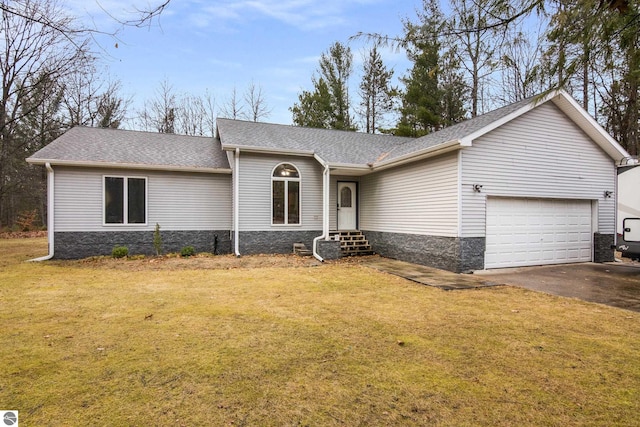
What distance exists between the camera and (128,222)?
443 inches

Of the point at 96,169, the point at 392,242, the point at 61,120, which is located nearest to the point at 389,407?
the point at 392,242

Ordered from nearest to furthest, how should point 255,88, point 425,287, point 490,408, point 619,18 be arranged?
1. point 490,408
2. point 619,18
3. point 425,287
4. point 255,88

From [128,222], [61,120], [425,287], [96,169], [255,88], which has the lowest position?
[425,287]

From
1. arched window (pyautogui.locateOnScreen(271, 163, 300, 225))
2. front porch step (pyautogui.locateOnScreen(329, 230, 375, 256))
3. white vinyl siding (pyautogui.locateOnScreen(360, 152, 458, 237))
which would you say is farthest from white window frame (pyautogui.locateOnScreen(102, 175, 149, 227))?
white vinyl siding (pyautogui.locateOnScreen(360, 152, 458, 237))

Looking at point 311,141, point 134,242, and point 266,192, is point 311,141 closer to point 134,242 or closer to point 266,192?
point 266,192

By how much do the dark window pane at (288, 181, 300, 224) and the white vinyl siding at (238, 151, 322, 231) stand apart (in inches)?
4.5

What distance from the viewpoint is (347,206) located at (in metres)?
13.1

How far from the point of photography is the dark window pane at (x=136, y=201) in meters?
11.3

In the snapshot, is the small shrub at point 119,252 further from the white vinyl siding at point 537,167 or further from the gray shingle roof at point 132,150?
the white vinyl siding at point 537,167

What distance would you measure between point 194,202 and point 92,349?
29.2ft

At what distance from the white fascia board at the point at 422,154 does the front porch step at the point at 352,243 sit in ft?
8.66

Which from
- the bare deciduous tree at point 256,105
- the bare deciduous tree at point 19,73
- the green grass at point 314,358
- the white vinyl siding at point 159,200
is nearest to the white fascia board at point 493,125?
the green grass at point 314,358

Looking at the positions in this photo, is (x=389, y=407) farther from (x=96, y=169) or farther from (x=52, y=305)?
(x=96, y=169)

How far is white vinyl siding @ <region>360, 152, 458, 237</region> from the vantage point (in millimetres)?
8703
